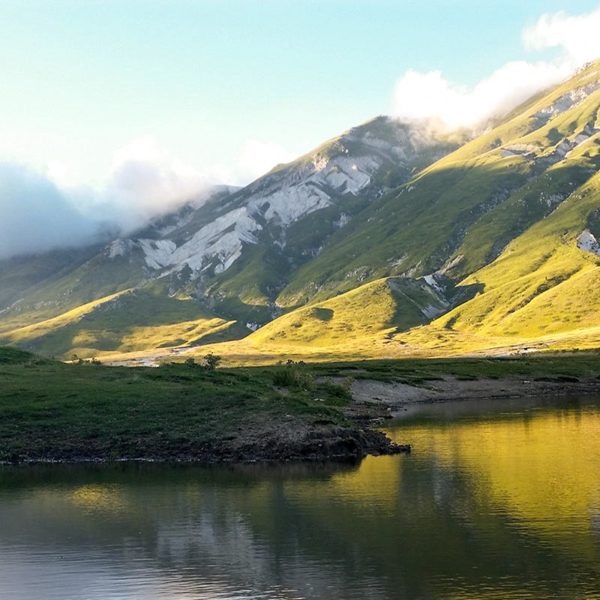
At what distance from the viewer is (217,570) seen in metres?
41.6

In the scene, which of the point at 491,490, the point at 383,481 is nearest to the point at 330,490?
the point at 383,481

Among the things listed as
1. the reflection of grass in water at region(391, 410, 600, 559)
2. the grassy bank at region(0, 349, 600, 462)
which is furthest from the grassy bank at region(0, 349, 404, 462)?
the reflection of grass in water at region(391, 410, 600, 559)

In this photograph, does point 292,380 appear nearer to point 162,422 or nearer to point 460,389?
point 162,422

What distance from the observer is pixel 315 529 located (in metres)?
49.1

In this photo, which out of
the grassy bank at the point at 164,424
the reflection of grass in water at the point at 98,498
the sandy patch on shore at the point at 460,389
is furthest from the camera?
the sandy patch on shore at the point at 460,389

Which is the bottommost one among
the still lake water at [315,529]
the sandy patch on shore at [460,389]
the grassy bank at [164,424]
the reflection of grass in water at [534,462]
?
the sandy patch on shore at [460,389]

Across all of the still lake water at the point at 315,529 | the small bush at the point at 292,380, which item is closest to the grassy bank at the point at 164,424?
the still lake water at the point at 315,529

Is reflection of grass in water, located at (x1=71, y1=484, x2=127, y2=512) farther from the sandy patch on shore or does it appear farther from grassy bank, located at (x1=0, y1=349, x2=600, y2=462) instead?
the sandy patch on shore

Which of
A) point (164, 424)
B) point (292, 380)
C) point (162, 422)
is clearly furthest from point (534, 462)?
point (292, 380)

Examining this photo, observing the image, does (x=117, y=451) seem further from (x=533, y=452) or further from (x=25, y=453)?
(x=533, y=452)

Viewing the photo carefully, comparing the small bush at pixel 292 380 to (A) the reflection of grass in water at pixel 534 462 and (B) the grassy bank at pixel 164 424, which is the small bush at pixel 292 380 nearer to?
(B) the grassy bank at pixel 164 424

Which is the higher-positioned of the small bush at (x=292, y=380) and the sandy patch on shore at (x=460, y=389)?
the small bush at (x=292, y=380)

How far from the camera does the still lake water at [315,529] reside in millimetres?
38094

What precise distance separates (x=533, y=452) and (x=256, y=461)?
29.5 metres
